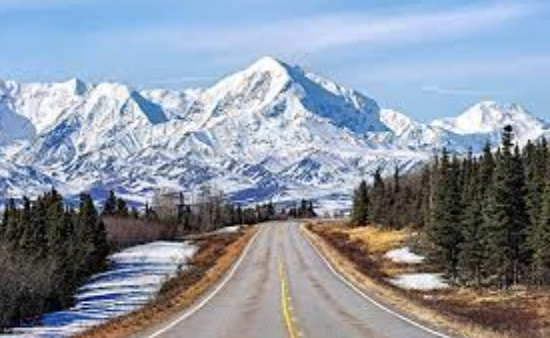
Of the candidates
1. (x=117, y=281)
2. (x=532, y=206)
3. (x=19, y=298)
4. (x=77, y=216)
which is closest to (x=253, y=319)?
(x=19, y=298)

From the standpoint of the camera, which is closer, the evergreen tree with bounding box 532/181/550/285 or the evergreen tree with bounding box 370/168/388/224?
the evergreen tree with bounding box 532/181/550/285

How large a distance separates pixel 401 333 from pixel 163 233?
129614mm

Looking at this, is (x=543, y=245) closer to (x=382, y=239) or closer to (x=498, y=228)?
(x=498, y=228)

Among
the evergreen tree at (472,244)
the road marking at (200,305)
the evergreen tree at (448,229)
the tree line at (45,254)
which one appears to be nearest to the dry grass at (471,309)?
the evergreen tree at (448,229)

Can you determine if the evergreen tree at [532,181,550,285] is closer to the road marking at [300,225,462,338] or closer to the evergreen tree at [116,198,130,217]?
the road marking at [300,225,462,338]

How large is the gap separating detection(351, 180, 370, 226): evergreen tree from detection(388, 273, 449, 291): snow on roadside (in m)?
92.7

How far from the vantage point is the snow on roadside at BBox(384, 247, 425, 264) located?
77938 millimetres

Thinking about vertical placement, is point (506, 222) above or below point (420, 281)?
above

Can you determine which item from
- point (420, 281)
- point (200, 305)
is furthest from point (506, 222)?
point (200, 305)

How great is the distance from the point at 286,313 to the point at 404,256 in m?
49.0

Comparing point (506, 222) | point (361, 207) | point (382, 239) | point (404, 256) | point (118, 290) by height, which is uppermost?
point (361, 207)

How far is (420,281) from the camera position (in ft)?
200

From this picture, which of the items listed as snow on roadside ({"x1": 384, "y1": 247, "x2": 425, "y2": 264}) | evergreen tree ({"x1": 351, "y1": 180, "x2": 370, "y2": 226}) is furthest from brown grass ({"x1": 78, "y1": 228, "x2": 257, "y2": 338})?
evergreen tree ({"x1": 351, "y1": 180, "x2": 370, "y2": 226})

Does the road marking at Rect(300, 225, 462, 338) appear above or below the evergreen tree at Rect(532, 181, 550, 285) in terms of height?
below
